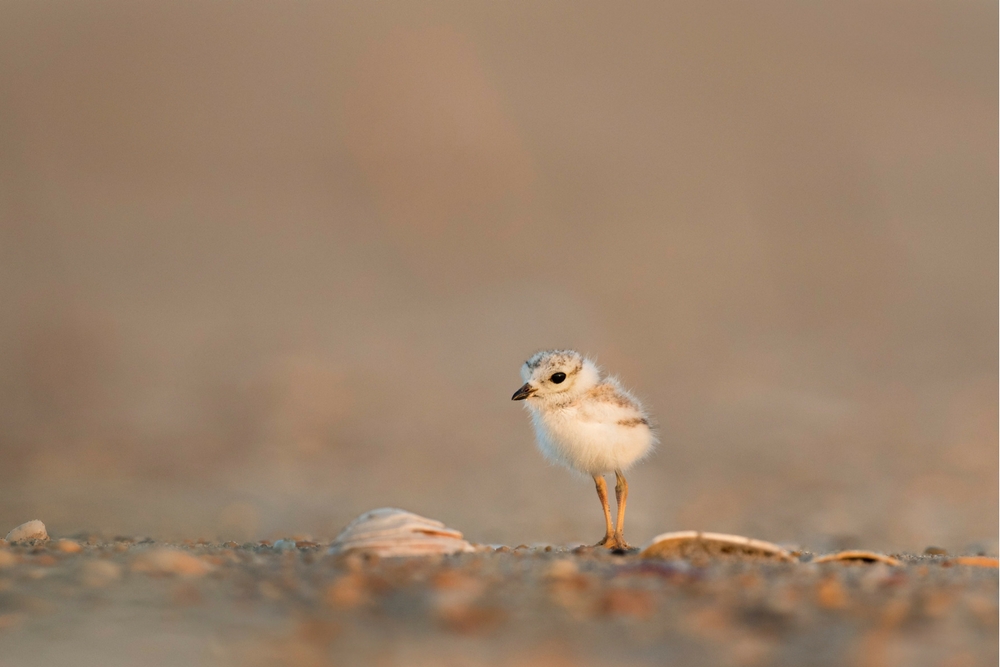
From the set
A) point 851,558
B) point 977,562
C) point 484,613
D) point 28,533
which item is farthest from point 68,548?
point 977,562

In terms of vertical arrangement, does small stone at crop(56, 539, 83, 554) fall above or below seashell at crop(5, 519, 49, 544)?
below

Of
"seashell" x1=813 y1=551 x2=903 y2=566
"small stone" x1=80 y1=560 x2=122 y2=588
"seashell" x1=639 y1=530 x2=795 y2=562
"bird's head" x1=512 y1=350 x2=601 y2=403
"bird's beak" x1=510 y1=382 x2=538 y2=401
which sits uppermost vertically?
"bird's head" x1=512 y1=350 x2=601 y2=403

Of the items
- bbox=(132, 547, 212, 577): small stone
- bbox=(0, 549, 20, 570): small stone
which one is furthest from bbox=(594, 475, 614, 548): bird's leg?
bbox=(0, 549, 20, 570): small stone

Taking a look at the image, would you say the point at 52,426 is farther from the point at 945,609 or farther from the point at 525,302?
the point at 945,609

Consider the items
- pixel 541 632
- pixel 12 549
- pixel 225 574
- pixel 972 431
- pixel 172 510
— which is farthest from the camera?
pixel 972 431

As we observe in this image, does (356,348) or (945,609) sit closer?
(945,609)

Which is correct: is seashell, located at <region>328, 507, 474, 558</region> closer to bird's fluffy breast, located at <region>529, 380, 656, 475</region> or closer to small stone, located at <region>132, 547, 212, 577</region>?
small stone, located at <region>132, 547, 212, 577</region>

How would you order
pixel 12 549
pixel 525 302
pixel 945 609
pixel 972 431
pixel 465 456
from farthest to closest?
pixel 525 302 < pixel 972 431 < pixel 465 456 < pixel 12 549 < pixel 945 609

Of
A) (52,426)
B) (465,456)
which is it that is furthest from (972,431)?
(52,426)
